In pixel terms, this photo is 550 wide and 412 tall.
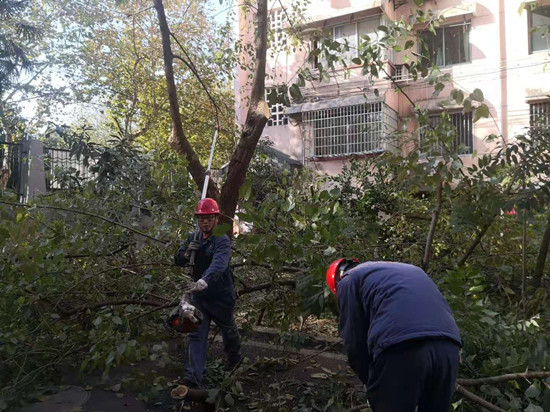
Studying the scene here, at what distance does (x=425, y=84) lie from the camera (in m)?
12.9

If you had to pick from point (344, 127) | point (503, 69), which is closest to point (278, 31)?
point (344, 127)

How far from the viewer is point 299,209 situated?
400 centimetres

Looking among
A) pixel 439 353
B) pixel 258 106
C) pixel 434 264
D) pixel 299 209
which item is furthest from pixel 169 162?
pixel 439 353

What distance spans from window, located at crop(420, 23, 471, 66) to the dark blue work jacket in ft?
37.6

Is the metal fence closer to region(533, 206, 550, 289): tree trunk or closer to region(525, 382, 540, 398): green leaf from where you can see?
region(533, 206, 550, 289): tree trunk

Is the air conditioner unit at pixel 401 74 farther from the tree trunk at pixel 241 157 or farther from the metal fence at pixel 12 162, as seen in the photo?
the metal fence at pixel 12 162

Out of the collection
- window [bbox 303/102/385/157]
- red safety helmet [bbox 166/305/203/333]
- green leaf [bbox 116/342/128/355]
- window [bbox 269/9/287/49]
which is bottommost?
green leaf [bbox 116/342/128/355]

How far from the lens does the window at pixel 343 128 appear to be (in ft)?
45.3

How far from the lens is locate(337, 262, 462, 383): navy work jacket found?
220cm

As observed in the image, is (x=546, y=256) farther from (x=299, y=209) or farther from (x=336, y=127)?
(x=336, y=127)

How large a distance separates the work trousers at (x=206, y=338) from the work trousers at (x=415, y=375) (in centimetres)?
207

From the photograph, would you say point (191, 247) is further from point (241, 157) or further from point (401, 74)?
point (401, 74)

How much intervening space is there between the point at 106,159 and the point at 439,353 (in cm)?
423

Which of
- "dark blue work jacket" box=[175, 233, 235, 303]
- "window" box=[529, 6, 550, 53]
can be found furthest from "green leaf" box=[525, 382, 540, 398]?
"window" box=[529, 6, 550, 53]
